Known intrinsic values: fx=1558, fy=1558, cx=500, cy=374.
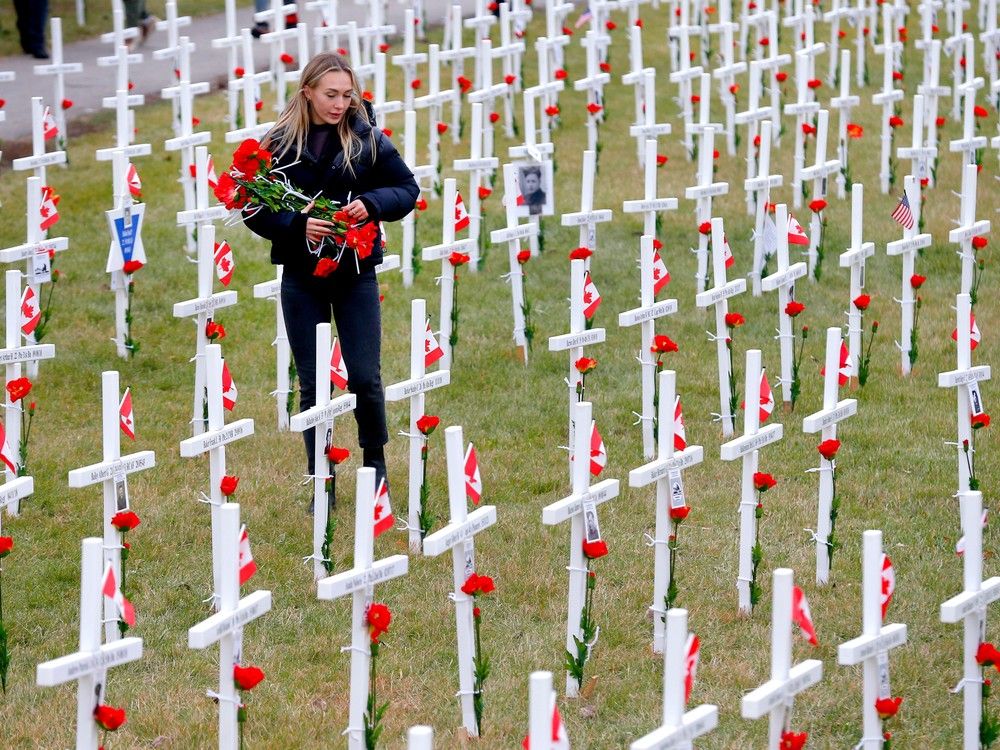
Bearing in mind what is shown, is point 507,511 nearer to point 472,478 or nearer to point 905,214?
point 472,478

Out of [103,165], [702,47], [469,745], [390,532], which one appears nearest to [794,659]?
[469,745]

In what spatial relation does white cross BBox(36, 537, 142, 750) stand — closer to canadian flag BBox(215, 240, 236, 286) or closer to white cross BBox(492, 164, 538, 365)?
canadian flag BBox(215, 240, 236, 286)

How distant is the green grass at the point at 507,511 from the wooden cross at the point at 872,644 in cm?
64

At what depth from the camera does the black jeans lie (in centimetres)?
665

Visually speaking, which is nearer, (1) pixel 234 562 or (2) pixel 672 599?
(1) pixel 234 562

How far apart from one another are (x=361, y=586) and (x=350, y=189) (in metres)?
2.36

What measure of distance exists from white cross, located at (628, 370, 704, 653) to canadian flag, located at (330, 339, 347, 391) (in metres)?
1.36

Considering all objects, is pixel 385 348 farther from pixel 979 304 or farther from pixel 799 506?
pixel 979 304

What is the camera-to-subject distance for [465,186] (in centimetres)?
1230

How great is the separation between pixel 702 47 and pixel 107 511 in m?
10.7

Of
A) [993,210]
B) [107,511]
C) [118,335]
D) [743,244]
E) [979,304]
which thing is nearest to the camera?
[107,511]

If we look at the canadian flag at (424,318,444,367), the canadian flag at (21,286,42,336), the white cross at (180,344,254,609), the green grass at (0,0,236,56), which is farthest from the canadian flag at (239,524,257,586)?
the green grass at (0,0,236,56)

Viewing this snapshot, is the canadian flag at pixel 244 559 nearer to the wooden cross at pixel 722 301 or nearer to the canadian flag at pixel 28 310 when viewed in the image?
the canadian flag at pixel 28 310

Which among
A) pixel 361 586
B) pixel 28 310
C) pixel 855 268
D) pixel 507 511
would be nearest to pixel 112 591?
pixel 361 586
